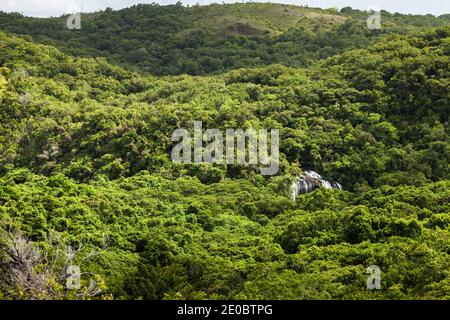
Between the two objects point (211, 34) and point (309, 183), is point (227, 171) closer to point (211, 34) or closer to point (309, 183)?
point (309, 183)

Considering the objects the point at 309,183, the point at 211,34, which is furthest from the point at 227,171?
the point at 211,34

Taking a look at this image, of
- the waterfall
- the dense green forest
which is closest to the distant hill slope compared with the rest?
the dense green forest

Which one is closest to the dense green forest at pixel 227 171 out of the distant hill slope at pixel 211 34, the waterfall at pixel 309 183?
the distant hill slope at pixel 211 34

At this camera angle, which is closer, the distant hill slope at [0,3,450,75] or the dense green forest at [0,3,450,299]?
the dense green forest at [0,3,450,299]

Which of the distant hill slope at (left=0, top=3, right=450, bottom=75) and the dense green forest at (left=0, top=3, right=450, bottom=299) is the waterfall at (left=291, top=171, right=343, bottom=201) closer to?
the dense green forest at (left=0, top=3, right=450, bottom=299)

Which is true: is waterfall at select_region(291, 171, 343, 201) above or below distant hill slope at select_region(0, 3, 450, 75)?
below
